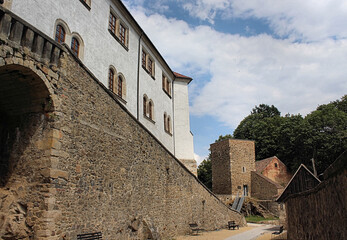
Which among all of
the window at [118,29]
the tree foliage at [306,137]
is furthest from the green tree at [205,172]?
the window at [118,29]

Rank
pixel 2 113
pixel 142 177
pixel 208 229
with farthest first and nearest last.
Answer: pixel 208 229
pixel 142 177
pixel 2 113

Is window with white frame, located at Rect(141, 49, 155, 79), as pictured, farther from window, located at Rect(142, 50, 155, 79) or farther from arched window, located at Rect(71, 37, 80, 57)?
arched window, located at Rect(71, 37, 80, 57)

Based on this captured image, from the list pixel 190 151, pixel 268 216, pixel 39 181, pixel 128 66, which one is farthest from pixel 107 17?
pixel 268 216

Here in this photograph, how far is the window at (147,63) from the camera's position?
21466 millimetres

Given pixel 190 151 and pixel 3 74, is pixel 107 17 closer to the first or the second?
pixel 3 74

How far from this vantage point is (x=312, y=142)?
3925cm

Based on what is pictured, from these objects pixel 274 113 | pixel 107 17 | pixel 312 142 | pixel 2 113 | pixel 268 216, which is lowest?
pixel 268 216

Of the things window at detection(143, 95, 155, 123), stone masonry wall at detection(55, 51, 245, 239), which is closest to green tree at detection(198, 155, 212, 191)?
window at detection(143, 95, 155, 123)

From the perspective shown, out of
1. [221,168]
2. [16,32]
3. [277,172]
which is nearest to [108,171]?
[16,32]

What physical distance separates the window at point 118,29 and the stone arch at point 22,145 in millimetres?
8928

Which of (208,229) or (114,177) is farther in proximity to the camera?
(208,229)

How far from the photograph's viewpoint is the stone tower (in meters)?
37.8

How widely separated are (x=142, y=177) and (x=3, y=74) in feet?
24.7

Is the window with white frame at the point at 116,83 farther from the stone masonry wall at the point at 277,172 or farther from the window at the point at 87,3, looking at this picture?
the stone masonry wall at the point at 277,172
